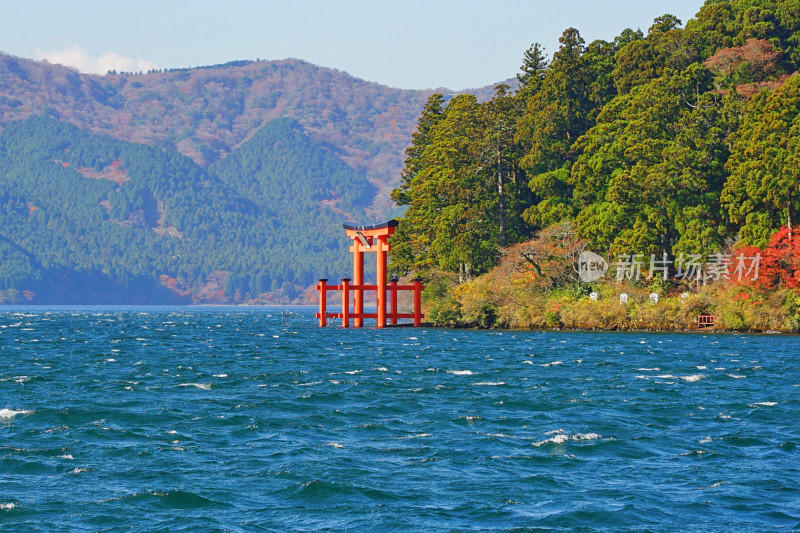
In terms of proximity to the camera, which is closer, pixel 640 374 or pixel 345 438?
pixel 345 438

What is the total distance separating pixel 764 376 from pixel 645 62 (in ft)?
166

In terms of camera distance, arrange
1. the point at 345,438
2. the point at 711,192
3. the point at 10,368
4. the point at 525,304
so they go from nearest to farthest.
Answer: the point at 345,438 < the point at 10,368 < the point at 711,192 < the point at 525,304

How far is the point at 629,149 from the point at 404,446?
48.9 m

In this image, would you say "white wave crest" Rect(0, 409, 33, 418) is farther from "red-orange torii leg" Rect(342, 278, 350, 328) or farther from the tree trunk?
the tree trunk

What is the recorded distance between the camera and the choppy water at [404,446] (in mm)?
15539

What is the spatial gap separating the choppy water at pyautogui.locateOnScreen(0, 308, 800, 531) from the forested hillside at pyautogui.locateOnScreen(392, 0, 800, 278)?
24471 millimetres

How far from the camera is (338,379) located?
1326 inches

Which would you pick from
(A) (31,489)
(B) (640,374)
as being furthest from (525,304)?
(A) (31,489)

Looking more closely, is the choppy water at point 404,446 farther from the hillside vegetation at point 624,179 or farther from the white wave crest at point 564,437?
the hillside vegetation at point 624,179

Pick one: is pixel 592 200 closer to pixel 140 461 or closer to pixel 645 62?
pixel 645 62

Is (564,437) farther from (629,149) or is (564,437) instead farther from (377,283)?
(377,283)

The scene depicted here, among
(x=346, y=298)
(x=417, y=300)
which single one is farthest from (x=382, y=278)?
(x=346, y=298)

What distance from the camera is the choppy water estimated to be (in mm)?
15539

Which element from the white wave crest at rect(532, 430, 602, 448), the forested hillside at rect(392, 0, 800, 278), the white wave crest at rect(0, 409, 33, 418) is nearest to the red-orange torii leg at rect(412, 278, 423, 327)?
the forested hillside at rect(392, 0, 800, 278)
